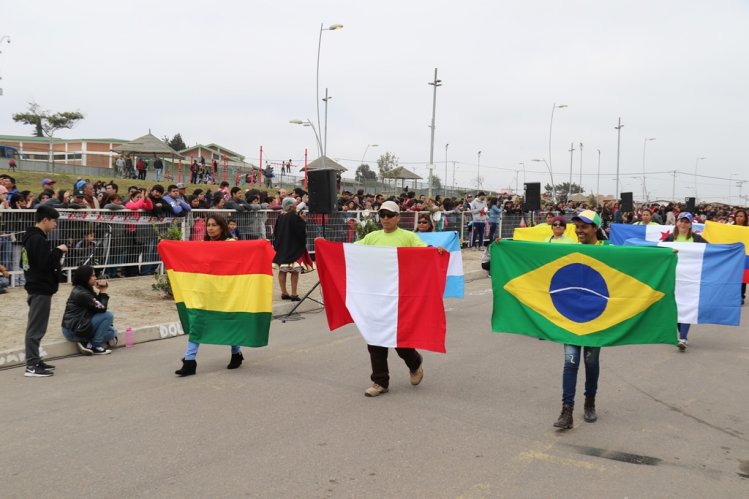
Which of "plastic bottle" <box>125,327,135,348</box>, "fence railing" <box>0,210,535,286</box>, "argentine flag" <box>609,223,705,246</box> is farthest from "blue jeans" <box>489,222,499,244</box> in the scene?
"plastic bottle" <box>125,327,135,348</box>

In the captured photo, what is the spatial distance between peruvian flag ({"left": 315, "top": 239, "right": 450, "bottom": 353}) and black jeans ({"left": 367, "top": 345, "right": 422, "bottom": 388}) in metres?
0.09

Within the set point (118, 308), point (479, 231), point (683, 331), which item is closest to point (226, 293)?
point (118, 308)

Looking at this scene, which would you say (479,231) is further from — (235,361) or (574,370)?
(574,370)

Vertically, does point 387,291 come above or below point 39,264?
below

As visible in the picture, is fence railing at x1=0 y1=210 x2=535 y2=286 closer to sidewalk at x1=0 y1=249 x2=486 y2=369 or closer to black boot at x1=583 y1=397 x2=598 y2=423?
sidewalk at x1=0 y1=249 x2=486 y2=369

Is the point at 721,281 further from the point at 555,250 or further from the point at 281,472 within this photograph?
the point at 281,472

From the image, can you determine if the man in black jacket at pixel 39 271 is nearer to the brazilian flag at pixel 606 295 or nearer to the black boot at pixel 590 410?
the brazilian flag at pixel 606 295

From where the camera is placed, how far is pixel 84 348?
866cm

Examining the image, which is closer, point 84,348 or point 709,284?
point 84,348

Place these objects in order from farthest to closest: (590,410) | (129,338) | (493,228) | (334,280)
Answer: (493,228)
(129,338)
(334,280)
(590,410)

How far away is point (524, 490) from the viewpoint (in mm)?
4414

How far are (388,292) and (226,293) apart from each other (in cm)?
191

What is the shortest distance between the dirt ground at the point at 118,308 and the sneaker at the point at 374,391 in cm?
444

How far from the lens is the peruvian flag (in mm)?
6930
